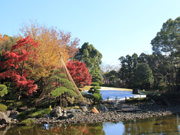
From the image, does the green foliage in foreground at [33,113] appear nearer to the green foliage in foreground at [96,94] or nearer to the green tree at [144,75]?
the green foliage in foreground at [96,94]

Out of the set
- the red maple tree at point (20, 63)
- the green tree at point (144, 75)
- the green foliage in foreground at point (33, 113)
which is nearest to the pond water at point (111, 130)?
the green foliage in foreground at point (33, 113)

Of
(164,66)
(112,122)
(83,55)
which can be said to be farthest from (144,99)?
(83,55)

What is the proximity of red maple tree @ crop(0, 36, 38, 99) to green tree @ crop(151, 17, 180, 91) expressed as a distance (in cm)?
1168

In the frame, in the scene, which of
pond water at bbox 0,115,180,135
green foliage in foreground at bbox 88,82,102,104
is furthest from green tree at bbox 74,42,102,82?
pond water at bbox 0,115,180,135

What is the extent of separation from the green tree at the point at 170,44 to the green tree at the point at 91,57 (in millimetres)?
9951

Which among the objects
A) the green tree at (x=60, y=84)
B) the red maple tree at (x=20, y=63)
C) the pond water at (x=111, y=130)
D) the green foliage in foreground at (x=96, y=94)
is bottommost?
the pond water at (x=111, y=130)

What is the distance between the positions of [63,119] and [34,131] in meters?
2.00

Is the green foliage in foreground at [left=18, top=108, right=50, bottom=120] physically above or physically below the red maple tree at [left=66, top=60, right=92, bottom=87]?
below

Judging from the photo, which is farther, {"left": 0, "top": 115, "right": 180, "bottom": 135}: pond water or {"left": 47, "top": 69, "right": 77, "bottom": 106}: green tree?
{"left": 47, "top": 69, "right": 77, "bottom": 106}: green tree

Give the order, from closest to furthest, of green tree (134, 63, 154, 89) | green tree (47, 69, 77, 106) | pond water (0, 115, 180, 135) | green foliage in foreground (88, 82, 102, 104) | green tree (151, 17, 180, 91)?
pond water (0, 115, 180, 135) → green tree (47, 69, 77, 106) → green foliage in foreground (88, 82, 102, 104) → green tree (151, 17, 180, 91) → green tree (134, 63, 154, 89)

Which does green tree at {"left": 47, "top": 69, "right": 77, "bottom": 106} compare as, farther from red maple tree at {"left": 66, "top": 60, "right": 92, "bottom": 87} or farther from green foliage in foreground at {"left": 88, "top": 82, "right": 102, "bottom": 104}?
green foliage in foreground at {"left": 88, "top": 82, "right": 102, "bottom": 104}

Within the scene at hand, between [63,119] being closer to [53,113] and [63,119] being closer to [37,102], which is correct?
[53,113]

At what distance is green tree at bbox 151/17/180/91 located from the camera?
577 inches

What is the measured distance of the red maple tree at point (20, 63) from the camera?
9547 millimetres
